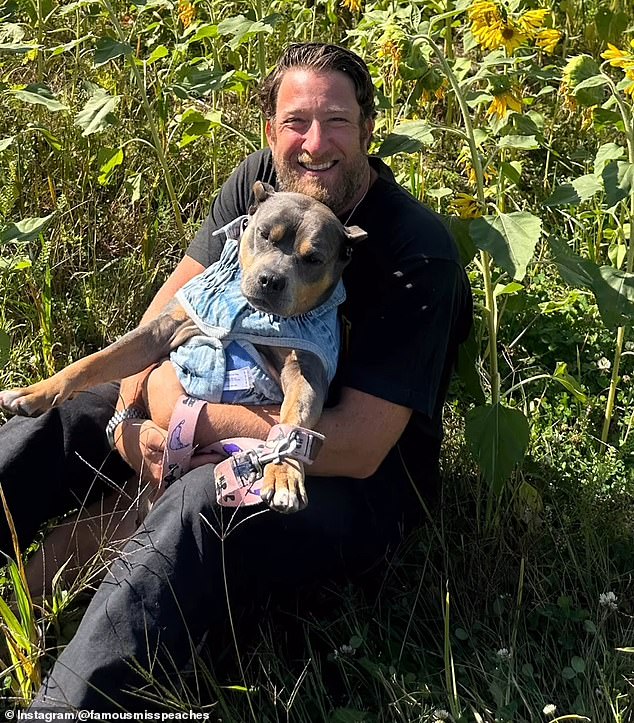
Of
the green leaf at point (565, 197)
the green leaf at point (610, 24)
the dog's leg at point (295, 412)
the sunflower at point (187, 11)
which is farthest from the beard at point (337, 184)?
the green leaf at point (610, 24)

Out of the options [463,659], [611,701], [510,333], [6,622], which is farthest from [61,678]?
[510,333]

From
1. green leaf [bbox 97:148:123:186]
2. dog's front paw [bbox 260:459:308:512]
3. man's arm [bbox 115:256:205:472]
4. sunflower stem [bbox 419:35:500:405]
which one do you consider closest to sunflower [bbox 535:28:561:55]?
sunflower stem [bbox 419:35:500:405]

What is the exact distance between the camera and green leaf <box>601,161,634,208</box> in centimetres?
296

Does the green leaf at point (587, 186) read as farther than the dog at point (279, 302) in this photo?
Yes

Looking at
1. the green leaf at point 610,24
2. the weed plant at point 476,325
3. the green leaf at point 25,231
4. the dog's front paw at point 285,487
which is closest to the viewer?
the dog's front paw at point 285,487

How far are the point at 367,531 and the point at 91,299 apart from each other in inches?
73.7

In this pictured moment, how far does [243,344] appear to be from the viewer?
2803 millimetres

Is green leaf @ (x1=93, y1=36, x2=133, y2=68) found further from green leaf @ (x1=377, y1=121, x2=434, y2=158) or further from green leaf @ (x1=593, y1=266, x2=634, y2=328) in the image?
green leaf @ (x1=593, y1=266, x2=634, y2=328)

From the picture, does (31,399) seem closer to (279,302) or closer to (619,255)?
(279,302)

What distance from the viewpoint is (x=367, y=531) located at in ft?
9.20

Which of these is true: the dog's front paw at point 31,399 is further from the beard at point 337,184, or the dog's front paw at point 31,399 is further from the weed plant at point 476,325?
the beard at point 337,184

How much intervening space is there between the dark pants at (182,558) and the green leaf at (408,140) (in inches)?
34.9

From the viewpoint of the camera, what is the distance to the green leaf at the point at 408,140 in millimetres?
2922

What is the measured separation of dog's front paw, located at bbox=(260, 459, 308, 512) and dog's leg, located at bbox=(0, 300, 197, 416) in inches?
24.3
